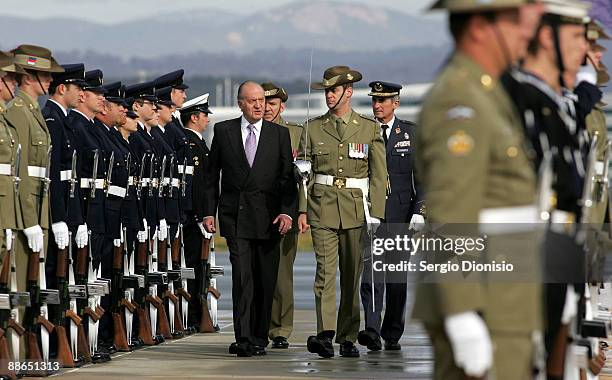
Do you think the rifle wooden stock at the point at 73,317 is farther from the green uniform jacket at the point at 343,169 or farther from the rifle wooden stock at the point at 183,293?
the rifle wooden stock at the point at 183,293

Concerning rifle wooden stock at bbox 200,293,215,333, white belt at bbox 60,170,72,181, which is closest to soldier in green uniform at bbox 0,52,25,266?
white belt at bbox 60,170,72,181

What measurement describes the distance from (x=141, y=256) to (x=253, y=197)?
1328mm

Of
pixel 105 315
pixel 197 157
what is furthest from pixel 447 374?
pixel 197 157

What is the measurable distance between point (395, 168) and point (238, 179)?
58.5 inches

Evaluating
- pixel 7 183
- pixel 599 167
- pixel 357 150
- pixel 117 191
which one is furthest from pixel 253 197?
pixel 599 167

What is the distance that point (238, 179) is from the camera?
14797 millimetres

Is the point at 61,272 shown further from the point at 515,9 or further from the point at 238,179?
the point at 515,9

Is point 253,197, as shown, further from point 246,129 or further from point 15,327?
point 15,327

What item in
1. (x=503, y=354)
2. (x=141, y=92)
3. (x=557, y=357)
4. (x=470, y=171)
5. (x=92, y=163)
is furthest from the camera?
(x=141, y=92)

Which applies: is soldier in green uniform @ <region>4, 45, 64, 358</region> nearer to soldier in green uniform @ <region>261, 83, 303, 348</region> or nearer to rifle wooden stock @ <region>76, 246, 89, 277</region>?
rifle wooden stock @ <region>76, 246, 89, 277</region>

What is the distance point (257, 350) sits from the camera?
14562 mm

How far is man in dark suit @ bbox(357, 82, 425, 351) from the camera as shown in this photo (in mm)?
14992

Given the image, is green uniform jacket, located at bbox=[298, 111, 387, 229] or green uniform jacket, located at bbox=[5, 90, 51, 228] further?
green uniform jacket, located at bbox=[298, 111, 387, 229]

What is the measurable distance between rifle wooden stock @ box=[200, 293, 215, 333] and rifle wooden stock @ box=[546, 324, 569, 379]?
369 inches
